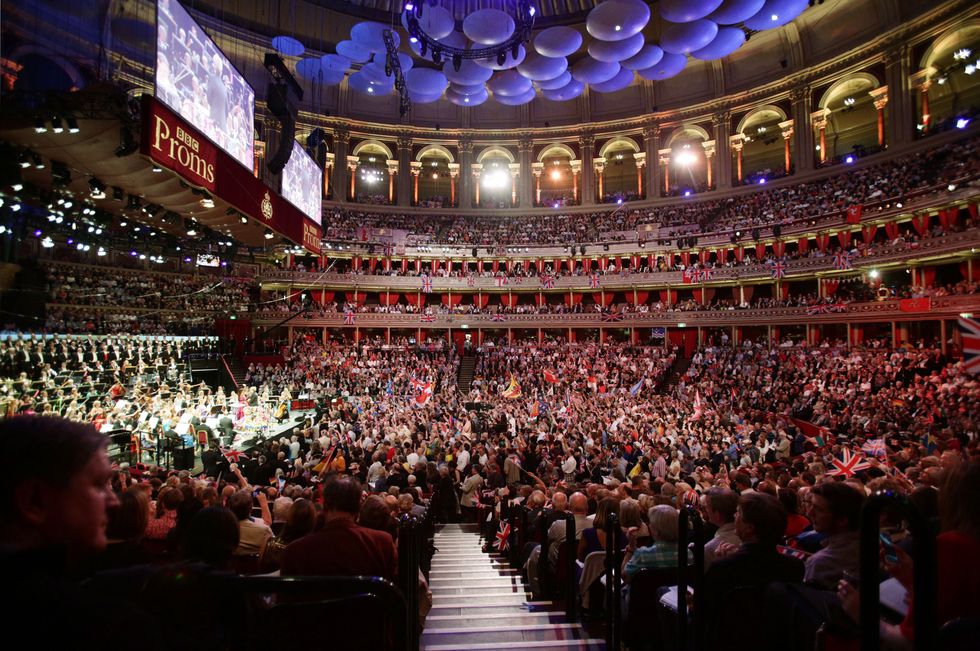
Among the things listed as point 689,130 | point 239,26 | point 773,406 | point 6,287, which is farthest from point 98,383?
point 689,130

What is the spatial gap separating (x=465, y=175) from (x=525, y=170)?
5339 mm

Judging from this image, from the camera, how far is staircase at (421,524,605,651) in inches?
193

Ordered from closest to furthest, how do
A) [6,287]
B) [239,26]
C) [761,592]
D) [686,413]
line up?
[761,592], [686,413], [6,287], [239,26]

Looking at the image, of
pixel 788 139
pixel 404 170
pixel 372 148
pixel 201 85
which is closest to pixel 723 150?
pixel 788 139

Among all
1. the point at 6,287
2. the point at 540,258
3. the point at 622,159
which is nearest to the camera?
the point at 6,287

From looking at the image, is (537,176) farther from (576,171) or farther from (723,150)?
(723,150)

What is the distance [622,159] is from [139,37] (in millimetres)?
37012

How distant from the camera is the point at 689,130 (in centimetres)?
4412

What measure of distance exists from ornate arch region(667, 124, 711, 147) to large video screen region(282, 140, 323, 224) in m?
35.7

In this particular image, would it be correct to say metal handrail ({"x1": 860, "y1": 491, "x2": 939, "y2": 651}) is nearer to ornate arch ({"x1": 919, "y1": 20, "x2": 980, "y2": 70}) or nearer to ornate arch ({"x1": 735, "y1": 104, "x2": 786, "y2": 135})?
ornate arch ({"x1": 919, "y1": 20, "x2": 980, "y2": 70})

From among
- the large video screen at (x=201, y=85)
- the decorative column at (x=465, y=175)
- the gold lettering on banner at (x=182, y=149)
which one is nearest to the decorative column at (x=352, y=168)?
the decorative column at (x=465, y=175)

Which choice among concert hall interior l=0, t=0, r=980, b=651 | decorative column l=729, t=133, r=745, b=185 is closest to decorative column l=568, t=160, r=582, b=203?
Answer: concert hall interior l=0, t=0, r=980, b=651

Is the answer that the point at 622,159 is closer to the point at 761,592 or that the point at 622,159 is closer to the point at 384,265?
the point at 384,265

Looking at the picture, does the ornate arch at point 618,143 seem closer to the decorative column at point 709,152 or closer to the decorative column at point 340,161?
the decorative column at point 709,152
